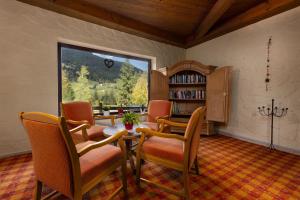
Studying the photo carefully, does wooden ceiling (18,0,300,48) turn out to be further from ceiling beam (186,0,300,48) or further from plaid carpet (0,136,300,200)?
plaid carpet (0,136,300,200)

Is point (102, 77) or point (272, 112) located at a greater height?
point (102, 77)

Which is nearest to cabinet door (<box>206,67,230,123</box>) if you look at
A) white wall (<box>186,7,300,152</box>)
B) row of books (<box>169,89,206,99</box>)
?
row of books (<box>169,89,206,99</box>)


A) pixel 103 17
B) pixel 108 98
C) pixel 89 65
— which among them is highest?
pixel 103 17

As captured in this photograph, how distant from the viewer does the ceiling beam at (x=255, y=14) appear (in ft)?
8.92

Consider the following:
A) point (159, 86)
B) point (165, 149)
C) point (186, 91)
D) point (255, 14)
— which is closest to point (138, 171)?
point (165, 149)

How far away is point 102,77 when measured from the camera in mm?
3748

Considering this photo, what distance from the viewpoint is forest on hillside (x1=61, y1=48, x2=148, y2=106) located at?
3.30 m

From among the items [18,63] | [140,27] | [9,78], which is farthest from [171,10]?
[9,78]

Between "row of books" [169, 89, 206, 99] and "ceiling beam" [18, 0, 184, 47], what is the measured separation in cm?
147

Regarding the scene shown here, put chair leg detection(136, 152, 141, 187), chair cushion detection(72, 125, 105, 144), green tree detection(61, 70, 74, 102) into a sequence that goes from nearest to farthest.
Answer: chair leg detection(136, 152, 141, 187)
chair cushion detection(72, 125, 105, 144)
green tree detection(61, 70, 74, 102)

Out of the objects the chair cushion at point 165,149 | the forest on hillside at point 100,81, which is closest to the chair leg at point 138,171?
the chair cushion at point 165,149

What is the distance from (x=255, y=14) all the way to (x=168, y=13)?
5.56 feet

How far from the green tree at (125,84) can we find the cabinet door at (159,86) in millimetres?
607

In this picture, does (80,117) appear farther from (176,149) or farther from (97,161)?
(176,149)
